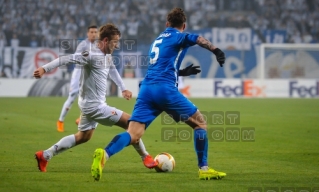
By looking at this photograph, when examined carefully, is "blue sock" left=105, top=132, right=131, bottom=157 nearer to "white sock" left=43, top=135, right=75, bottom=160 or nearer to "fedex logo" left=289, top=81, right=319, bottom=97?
"white sock" left=43, top=135, right=75, bottom=160

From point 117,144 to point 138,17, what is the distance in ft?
93.2

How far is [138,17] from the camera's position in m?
35.1

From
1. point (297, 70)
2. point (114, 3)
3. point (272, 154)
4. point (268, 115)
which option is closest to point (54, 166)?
point (272, 154)

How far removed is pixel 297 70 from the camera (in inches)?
1218

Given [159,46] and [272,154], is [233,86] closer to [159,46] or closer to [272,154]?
[272,154]

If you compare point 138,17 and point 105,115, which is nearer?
point 105,115

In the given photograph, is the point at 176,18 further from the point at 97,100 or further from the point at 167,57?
the point at 97,100

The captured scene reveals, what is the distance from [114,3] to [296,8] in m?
11.2

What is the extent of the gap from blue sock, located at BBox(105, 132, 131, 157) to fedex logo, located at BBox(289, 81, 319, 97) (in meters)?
23.6

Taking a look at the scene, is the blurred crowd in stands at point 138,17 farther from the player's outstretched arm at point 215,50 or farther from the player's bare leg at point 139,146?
the player's outstretched arm at point 215,50

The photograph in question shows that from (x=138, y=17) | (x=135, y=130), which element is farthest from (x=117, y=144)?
(x=138, y=17)

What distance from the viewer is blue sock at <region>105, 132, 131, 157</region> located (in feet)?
23.3

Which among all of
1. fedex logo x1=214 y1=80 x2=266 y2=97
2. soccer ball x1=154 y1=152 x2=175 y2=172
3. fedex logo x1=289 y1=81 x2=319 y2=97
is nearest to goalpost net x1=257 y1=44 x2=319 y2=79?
fedex logo x1=289 y1=81 x2=319 y2=97

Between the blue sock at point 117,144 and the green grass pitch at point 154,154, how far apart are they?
40cm
